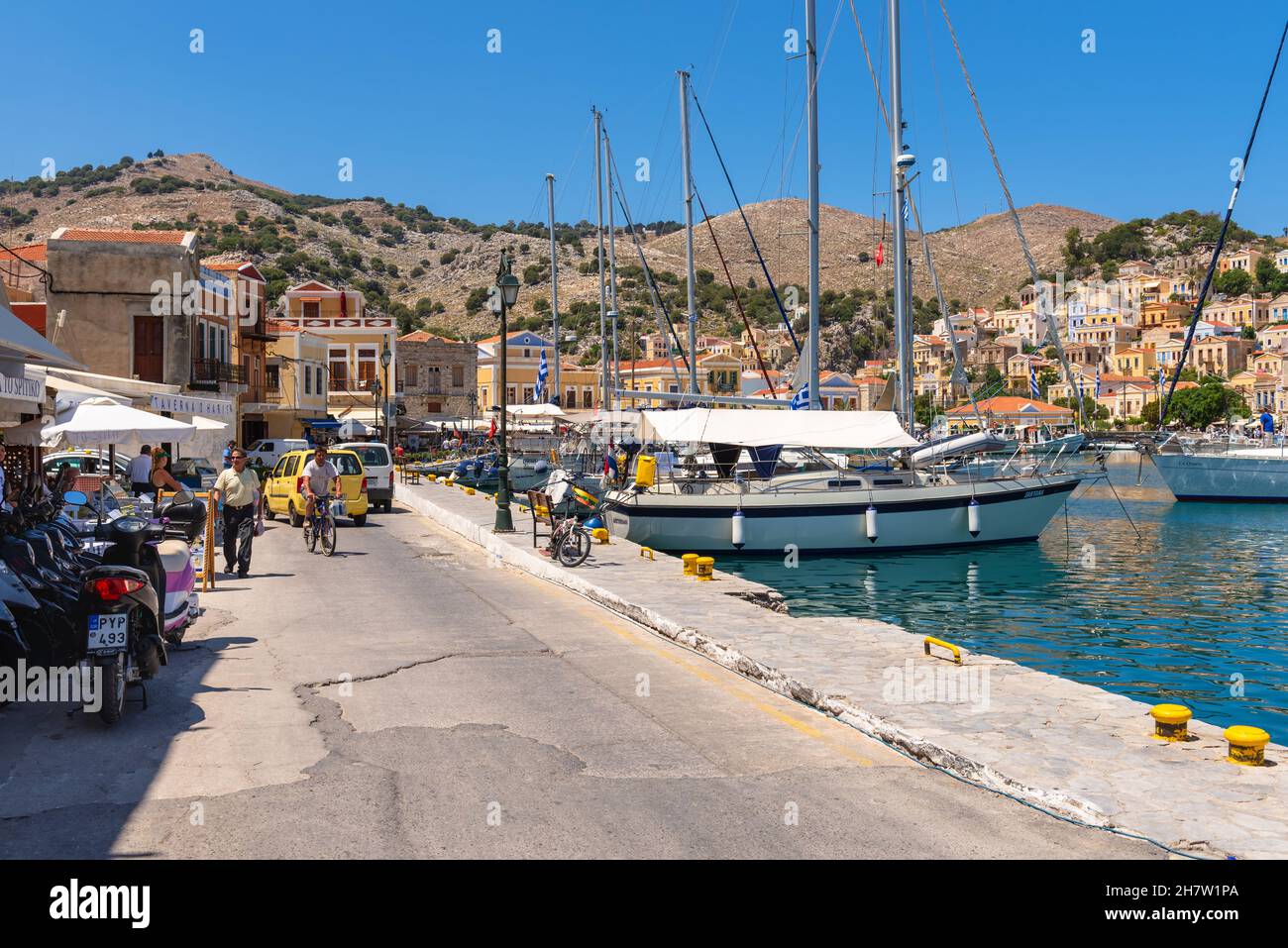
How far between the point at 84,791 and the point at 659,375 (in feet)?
334

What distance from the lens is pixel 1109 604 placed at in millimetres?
20484

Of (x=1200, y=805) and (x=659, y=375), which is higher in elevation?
(x=659, y=375)

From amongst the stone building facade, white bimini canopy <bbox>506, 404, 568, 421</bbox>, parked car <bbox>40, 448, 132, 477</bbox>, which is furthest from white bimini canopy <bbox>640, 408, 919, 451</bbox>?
the stone building facade

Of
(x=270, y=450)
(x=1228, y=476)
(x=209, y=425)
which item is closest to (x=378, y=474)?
(x=209, y=425)

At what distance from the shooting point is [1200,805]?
5.82 meters

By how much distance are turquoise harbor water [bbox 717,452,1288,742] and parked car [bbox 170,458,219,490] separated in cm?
1372

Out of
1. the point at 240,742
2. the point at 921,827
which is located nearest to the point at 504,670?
the point at 240,742

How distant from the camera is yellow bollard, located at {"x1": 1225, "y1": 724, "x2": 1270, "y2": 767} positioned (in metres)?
6.58

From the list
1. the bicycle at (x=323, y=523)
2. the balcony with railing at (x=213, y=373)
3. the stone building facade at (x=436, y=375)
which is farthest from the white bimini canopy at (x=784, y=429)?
the stone building facade at (x=436, y=375)

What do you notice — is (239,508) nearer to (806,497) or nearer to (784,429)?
(784,429)

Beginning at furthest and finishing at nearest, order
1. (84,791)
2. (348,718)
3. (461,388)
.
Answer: (461,388) → (348,718) → (84,791)

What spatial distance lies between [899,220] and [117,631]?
2646cm

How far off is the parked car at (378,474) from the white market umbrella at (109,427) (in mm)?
12710
